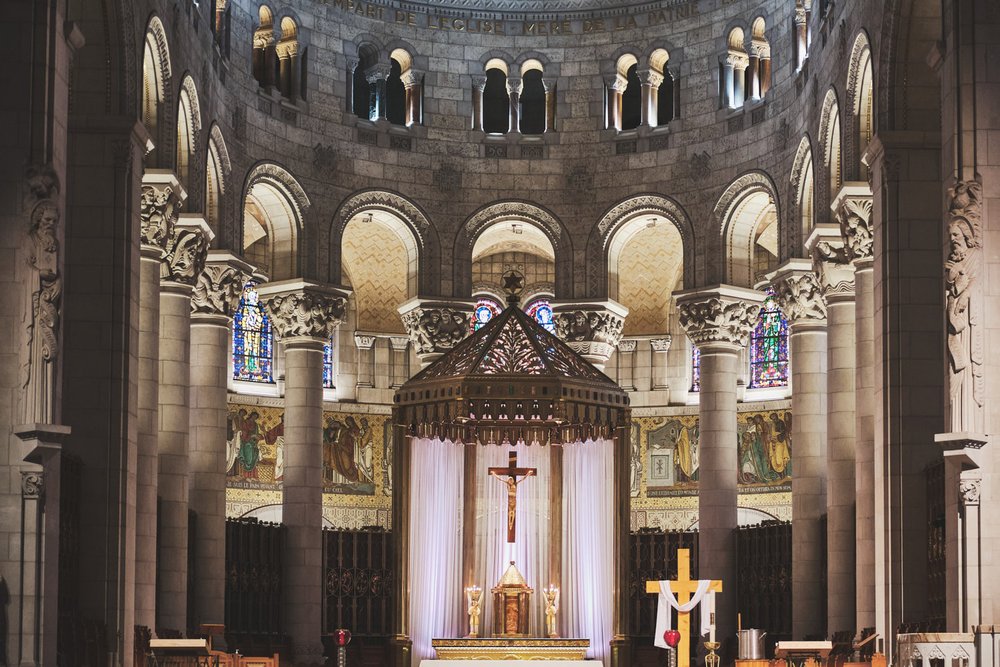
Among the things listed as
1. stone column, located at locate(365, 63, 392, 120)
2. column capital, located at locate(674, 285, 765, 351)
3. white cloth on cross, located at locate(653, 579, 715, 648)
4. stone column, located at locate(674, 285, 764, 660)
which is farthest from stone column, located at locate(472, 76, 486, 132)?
white cloth on cross, located at locate(653, 579, 715, 648)

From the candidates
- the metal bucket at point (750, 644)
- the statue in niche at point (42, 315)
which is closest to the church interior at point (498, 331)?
the statue in niche at point (42, 315)

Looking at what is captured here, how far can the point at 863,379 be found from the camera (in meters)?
29.6

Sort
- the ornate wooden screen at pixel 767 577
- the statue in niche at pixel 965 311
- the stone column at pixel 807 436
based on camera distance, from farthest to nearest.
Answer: the ornate wooden screen at pixel 767 577
the stone column at pixel 807 436
the statue in niche at pixel 965 311

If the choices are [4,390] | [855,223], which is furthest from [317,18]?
[4,390]

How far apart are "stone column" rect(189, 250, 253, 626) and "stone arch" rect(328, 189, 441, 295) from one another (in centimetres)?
400

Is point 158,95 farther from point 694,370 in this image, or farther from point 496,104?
point 694,370

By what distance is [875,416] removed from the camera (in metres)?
26.3

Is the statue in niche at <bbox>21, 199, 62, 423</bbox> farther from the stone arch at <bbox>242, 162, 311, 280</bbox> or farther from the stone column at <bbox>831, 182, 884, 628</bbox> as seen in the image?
the stone arch at <bbox>242, 162, 311, 280</bbox>

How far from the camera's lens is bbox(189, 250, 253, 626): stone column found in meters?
33.6

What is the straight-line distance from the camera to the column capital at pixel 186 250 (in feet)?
103

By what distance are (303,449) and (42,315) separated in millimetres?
16534

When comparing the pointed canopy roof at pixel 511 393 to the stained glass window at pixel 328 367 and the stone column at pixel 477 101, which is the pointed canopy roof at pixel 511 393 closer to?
the stone column at pixel 477 101

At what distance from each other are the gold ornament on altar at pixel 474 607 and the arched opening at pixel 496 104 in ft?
43.0

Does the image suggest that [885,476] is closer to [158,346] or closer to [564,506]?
[564,506]
